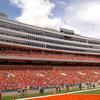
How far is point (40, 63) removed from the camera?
193 ft

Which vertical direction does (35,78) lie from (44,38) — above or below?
below

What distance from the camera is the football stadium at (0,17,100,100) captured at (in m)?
41.2

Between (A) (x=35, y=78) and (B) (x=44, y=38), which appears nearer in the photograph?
(A) (x=35, y=78)

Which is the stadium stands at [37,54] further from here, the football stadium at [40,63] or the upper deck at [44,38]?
the upper deck at [44,38]

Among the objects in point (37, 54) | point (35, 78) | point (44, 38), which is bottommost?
point (35, 78)

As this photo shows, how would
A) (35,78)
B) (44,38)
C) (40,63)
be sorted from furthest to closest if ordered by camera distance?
1. (44,38)
2. (40,63)
3. (35,78)

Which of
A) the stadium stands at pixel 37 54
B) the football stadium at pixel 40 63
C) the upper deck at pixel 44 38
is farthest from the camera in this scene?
the stadium stands at pixel 37 54

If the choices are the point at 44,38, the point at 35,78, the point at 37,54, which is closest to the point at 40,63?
the point at 37,54

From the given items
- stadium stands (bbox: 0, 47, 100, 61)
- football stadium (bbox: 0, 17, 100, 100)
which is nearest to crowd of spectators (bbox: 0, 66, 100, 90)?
football stadium (bbox: 0, 17, 100, 100)

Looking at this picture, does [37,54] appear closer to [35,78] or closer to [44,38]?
[44,38]

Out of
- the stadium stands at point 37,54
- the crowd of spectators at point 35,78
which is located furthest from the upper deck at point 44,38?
the crowd of spectators at point 35,78

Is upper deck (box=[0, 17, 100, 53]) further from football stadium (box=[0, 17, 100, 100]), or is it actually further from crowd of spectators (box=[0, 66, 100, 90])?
crowd of spectators (box=[0, 66, 100, 90])

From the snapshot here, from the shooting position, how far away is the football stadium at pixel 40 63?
41188mm

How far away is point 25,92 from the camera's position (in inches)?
1444
